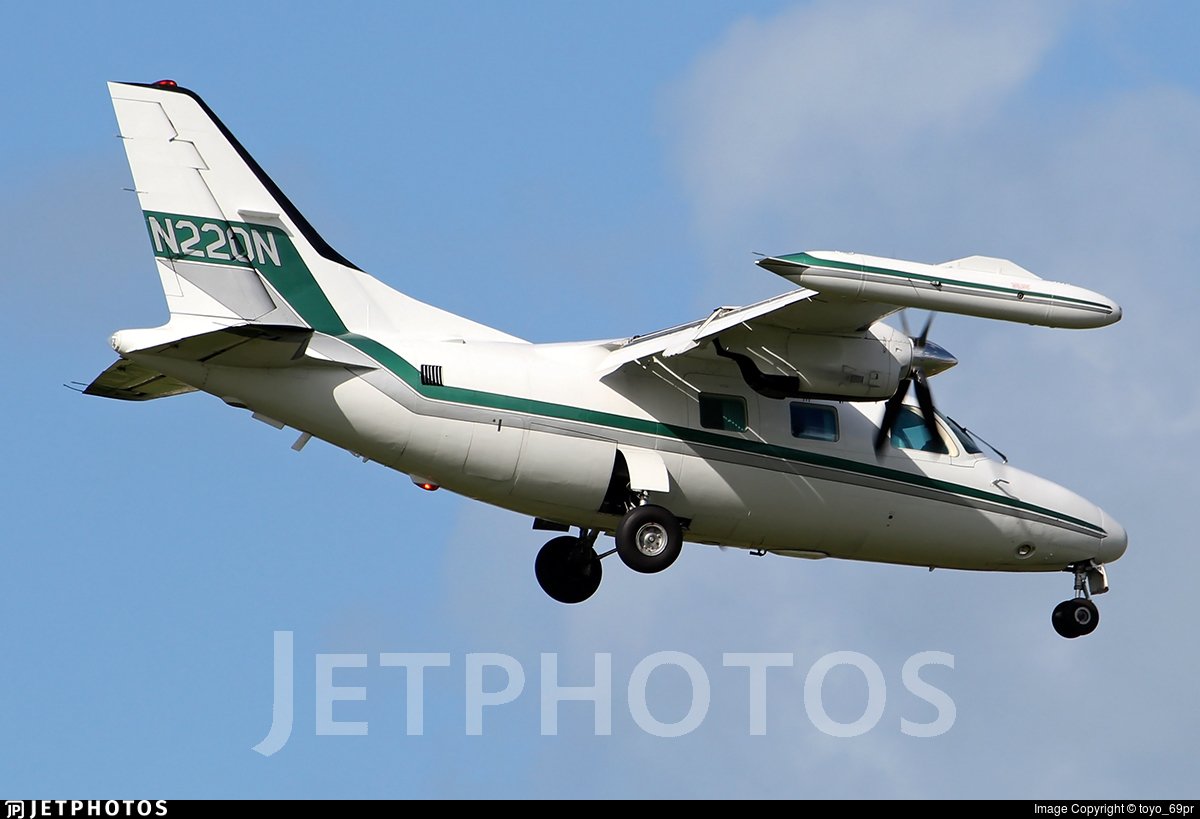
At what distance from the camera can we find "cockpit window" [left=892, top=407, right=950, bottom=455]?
101ft

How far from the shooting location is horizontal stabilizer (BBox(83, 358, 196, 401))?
2839 centimetres

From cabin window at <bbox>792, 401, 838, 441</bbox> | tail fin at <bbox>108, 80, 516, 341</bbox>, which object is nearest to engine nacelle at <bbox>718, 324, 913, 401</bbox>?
cabin window at <bbox>792, 401, 838, 441</bbox>

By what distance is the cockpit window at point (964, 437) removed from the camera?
31406 millimetres

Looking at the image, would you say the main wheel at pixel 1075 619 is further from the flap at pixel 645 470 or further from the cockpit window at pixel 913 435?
the flap at pixel 645 470

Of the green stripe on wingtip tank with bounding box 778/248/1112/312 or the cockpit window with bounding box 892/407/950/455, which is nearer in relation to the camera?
the green stripe on wingtip tank with bounding box 778/248/1112/312

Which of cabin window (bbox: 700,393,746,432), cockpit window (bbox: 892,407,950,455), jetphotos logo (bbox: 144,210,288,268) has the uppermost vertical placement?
jetphotos logo (bbox: 144,210,288,268)

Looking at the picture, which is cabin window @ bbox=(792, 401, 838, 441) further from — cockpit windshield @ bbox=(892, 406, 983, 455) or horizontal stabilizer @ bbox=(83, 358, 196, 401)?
horizontal stabilizer @ bbox=(83, 358, 196, 401)

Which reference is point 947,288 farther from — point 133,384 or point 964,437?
point 133,384

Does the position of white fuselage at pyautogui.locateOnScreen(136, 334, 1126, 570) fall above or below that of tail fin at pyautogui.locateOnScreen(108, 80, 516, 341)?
below

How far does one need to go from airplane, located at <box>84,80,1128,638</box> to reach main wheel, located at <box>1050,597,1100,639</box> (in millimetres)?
2854

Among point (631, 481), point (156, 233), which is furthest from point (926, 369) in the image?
point (156, 233)

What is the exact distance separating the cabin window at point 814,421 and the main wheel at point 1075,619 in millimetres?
5191

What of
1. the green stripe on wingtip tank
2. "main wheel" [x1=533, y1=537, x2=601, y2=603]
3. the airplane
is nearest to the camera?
the green stripe on wingtip tank

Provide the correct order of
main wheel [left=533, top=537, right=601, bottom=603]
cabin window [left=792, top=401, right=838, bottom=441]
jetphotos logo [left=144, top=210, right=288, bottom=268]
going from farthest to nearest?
main wheel [left=533, top=537, right=601, bottom=603] < cabin window [left=792, top=401, right=838, bottom=441] < jetphotos logo [left=144, top=210, right=288, bottom=268]
